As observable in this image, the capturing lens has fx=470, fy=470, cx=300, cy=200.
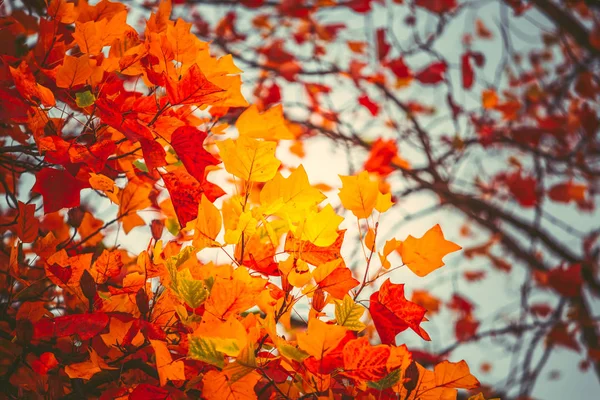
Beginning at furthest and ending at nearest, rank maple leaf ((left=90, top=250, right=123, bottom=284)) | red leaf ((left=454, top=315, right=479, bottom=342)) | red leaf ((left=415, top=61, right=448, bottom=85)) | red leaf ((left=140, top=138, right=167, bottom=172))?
red leaf ((left=454, top=315, right=479, bottom=342)), red leaf ((left=415, top=61, right=448, bottom=85)), maple leaf ((left=90, top=250, right=123, bottom=284)), red leaf ((left=140, top=138, right=167, bottom=172))

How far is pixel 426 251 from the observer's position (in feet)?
2.15

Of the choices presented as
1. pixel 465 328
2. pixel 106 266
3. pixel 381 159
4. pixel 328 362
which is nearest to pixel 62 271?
pixel 106 266

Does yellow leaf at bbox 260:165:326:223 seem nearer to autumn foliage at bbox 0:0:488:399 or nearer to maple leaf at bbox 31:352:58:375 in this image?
autumn foliage at bbox 0:0:488:399

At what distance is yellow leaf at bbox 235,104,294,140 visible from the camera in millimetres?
730

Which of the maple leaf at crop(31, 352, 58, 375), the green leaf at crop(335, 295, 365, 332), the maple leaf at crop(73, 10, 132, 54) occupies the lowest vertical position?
the maple leaf at crop(31, 352, 58, 375)

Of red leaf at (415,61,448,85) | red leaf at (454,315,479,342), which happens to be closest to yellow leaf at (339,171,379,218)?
red leaf at (415,61,448,85)

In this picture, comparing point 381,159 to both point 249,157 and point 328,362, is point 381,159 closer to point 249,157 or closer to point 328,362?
point 249,157

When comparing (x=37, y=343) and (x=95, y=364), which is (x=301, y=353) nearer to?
(x=95, y=364)

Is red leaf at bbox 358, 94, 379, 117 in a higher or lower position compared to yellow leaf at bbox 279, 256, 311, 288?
lower

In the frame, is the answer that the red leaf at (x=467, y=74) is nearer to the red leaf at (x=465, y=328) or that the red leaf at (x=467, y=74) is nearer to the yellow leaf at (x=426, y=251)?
the red leaf at (x=465, y=328)

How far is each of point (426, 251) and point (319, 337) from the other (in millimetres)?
216

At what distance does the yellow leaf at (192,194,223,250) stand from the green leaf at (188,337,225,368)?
0.49 feet

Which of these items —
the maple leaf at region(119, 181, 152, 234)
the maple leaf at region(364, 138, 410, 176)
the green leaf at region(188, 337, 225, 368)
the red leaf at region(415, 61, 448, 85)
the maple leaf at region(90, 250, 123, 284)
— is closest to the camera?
the green leaf at region(188, 337, 225, 368)

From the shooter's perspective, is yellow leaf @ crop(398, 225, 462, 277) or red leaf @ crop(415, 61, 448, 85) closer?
yellow leaf @ crop(398, 225, 462, 277)
